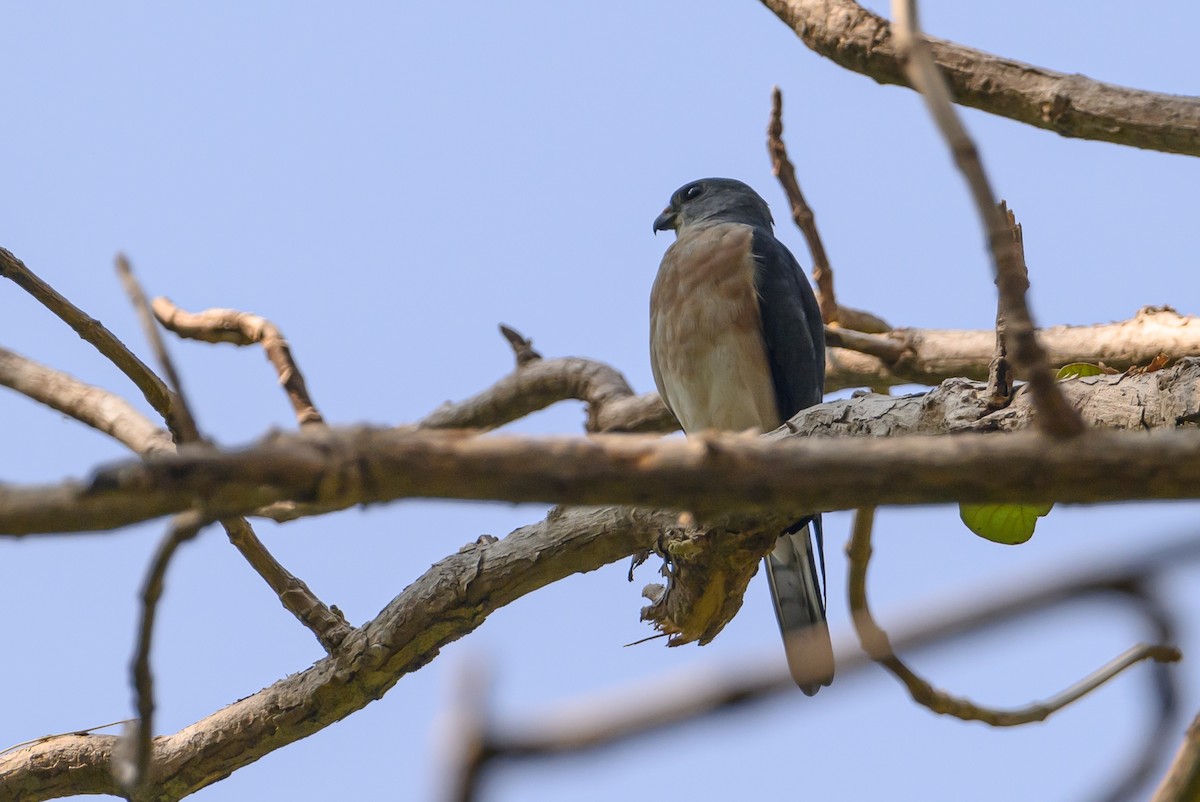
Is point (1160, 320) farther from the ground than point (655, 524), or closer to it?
farther from the ground

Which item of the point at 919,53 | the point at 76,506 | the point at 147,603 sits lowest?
the point at 147,603

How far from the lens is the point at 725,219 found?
6.51 meters

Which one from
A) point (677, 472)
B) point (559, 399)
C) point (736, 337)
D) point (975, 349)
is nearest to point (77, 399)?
point (559, 399)

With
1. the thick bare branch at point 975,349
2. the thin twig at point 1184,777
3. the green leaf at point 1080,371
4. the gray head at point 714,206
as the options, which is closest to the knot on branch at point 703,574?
the green leaf at point 1080,371

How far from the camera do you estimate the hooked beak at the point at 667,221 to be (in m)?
7.09

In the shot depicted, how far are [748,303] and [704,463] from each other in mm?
4179

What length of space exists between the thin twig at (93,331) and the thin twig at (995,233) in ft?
11.4

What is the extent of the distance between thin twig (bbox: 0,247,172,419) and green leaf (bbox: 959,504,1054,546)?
2.87 metres

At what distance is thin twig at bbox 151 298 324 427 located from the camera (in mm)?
4414

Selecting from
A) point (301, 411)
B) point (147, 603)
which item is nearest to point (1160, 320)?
point (301, 411)

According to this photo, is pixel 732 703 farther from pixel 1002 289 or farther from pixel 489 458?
pixel 1002 289

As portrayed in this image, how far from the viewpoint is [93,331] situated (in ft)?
14.1

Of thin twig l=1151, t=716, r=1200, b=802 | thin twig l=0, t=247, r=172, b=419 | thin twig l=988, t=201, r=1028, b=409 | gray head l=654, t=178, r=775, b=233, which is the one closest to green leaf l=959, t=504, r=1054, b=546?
thin twig l=988, t=201, r=1028, b=409

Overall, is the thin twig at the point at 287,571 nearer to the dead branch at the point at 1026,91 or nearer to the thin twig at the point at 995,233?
the dead branch at the point at 1026,91
